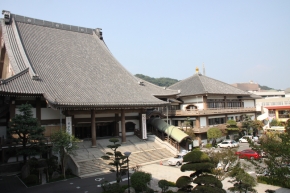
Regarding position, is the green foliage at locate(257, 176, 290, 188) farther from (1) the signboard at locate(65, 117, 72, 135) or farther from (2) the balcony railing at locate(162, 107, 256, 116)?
(2) the balcony railing at locate(162, 107, 256, 116)

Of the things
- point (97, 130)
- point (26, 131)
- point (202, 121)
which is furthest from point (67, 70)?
point (202, 121)

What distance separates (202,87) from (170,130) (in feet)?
37.7

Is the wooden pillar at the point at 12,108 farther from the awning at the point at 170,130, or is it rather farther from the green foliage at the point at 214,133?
the green foliage at the point at 214,133

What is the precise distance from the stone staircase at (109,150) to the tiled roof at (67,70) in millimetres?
4542

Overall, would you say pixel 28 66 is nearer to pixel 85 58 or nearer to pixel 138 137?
pixel 85 58

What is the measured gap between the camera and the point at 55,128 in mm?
25047

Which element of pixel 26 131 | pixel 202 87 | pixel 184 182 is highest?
pixel 202 87

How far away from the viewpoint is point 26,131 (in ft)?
63.9

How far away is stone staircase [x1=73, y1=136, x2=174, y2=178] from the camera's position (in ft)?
71.8

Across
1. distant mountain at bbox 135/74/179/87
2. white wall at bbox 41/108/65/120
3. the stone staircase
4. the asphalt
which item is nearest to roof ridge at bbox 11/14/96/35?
white wall at bbox 41/108/65/120

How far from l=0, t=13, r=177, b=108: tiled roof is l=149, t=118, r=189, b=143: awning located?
3728 millimetres

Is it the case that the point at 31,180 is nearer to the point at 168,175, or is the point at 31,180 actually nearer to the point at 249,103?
the point at 168,175

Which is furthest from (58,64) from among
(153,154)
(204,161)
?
(204,161)

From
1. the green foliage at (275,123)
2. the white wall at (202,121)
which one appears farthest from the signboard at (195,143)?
the green foliage at (275,123)
